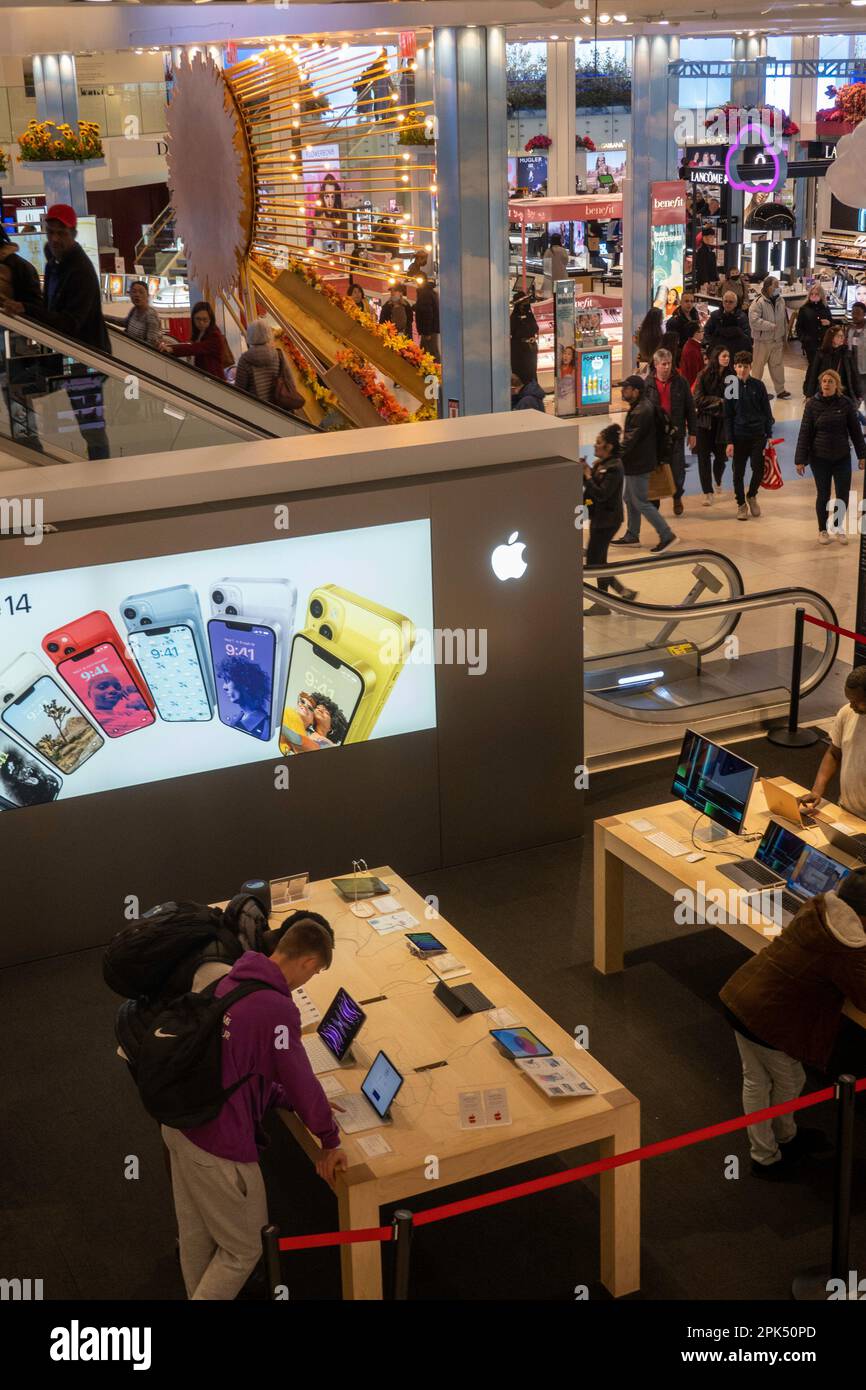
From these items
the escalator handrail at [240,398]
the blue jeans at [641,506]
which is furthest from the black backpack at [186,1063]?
the blue jeans at [641,506]

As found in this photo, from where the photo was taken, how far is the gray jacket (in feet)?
55.3

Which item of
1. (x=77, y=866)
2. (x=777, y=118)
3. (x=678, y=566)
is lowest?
(x=77, y=866)

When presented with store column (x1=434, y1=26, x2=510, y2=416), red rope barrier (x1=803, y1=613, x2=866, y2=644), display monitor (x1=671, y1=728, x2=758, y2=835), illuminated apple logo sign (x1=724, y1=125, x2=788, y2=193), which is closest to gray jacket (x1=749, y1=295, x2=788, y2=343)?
illuminated apple logo sign (x1=724, y1=125, x2=788, y2=193)

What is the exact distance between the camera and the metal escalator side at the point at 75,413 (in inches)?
278

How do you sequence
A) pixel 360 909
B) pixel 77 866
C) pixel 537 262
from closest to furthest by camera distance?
pixel 360 909, pixel 77 866, pixel 537 262

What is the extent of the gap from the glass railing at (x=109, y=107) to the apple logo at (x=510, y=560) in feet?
83.9

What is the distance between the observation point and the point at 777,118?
2252 centimetres

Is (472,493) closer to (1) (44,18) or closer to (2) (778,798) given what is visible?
(2) (778,798)

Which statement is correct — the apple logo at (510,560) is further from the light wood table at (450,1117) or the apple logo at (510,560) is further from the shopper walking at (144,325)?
the shopper walking at (144,325)

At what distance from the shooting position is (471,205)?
12680mm

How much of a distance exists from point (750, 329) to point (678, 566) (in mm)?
8532

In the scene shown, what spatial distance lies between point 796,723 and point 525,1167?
165 inches

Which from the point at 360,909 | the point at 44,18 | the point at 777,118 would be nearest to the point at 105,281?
the point at 44,18

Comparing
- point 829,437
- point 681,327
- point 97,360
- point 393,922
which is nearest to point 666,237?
point 681,327
